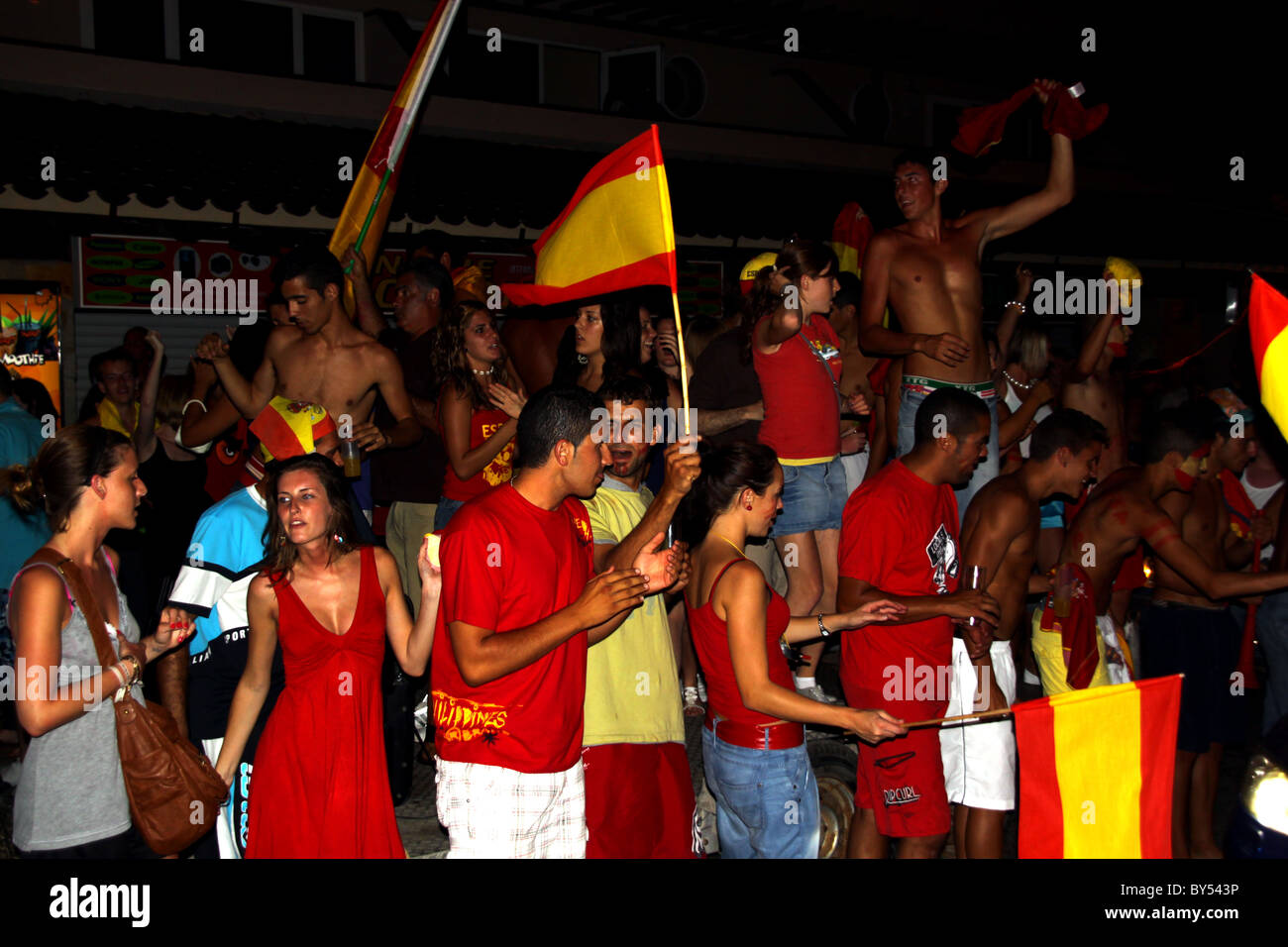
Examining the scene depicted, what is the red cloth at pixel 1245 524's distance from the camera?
6.81 meters

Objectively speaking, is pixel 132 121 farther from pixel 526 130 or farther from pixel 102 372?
pixel 526 130

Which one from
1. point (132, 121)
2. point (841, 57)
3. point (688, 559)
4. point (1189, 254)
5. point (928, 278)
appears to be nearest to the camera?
point (688, 559)

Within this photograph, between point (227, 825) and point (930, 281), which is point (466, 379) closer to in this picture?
point (227, 825)

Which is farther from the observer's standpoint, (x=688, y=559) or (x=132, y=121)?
(x=132, y=121)

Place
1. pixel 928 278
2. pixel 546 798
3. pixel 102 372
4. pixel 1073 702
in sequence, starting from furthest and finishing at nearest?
pixel 102 372, pixel 928 278, pixel 546 798, pixel 1073 702

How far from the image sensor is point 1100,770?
3.54m

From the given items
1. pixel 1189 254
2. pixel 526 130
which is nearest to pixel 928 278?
pixel 526 130

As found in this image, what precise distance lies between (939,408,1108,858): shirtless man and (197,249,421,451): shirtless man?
9.65ft

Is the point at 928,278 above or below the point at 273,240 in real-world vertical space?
below

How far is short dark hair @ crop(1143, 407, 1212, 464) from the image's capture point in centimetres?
601

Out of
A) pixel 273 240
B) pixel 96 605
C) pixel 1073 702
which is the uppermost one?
pixel 273 240

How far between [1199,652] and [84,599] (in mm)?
5331

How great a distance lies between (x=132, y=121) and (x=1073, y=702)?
35.7 ft

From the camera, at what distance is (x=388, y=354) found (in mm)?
6145
